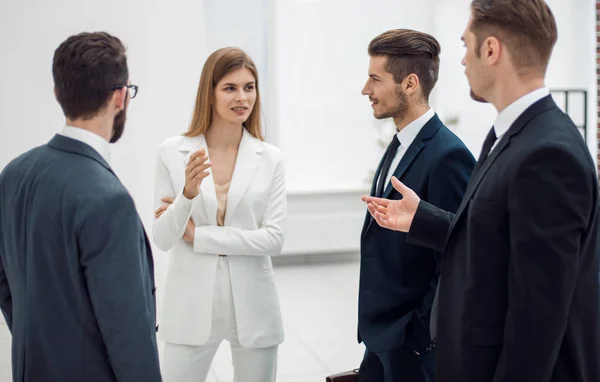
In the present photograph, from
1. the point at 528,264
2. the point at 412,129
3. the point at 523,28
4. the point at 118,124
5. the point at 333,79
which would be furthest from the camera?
the point at 333,79

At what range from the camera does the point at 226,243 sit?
2.51 m

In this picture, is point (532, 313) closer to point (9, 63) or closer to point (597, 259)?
point (597, 259)

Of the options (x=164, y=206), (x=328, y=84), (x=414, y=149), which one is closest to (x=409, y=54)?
(x=414, y=149)

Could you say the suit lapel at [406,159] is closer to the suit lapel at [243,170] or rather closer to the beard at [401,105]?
the beard at [401,105]

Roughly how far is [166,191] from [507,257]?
4.62 ft

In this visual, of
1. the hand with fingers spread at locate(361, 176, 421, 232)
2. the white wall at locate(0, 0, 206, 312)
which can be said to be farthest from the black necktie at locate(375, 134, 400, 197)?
the white wall at locate(0, 0, 206, 312)

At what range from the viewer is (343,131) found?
7.27m

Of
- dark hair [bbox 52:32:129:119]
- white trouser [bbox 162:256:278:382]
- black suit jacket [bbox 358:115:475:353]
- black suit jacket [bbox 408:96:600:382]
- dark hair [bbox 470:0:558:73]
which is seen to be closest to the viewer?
black suit jacket [bbox 408:96:600:382]

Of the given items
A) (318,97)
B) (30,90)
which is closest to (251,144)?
(30,90)

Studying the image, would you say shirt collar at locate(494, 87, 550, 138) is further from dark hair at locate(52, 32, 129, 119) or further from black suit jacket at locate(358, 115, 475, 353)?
dark hair at locate(52, 32, 129, 119)

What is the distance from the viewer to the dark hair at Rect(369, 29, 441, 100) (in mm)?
2361

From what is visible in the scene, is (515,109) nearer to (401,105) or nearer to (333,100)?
(401,105)

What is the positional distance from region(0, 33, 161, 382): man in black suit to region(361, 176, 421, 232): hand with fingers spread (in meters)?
0.67

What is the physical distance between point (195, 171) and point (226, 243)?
0.31m
